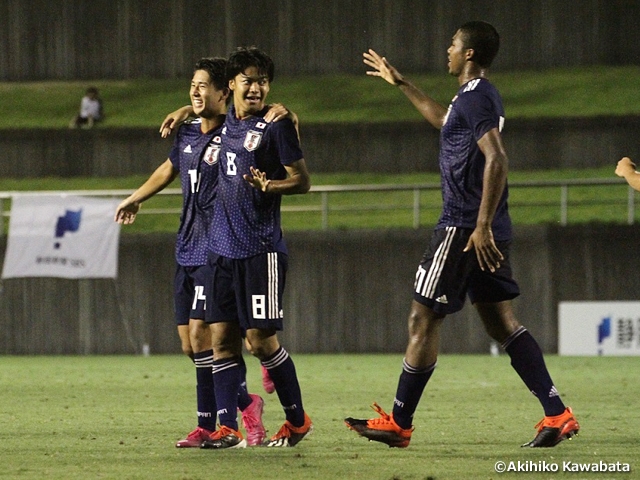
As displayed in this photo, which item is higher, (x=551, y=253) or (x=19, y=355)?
(x=551, y=253)

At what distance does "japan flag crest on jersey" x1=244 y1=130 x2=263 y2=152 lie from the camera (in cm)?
762

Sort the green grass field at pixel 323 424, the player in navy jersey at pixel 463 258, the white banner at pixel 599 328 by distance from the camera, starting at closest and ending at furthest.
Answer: the green grass field at pixel 323 424 → the player in navy jersey at pixel 463 258 → the white banner at pixel 599 328

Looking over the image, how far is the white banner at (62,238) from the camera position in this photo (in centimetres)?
1886

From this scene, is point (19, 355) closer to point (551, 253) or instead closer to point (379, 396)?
point (551, 253)

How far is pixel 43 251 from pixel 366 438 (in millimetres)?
11951

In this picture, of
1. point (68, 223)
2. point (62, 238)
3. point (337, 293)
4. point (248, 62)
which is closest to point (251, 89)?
point (248, 62)

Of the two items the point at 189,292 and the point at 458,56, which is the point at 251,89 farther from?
the point at 189,292

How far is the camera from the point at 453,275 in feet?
24.3

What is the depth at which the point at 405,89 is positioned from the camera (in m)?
8.07

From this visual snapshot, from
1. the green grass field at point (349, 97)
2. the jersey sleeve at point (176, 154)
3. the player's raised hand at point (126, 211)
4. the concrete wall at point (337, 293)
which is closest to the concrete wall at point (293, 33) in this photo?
the green grass field at point (349, 97)

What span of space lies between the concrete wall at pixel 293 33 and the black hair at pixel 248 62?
84.1ft

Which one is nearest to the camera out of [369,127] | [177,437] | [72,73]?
[177,437]

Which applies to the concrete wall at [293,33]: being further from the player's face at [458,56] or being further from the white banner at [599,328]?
the player's face at [458,56]

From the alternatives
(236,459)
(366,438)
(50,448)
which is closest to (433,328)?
(366,438)
